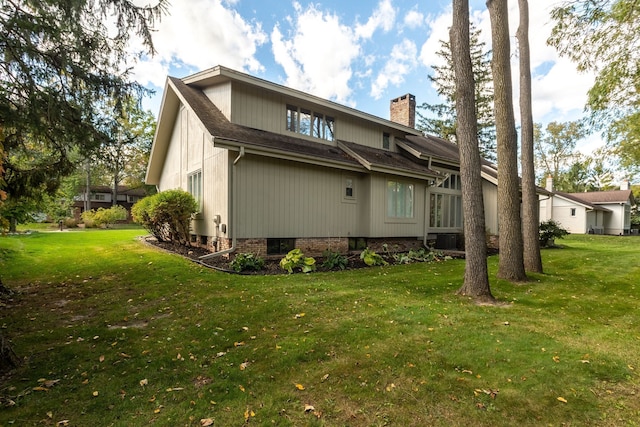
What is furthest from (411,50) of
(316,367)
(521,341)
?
(316,367)

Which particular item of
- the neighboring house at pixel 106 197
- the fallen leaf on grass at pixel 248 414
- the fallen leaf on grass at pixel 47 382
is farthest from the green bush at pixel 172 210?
the neighboring house at pixel 106 197

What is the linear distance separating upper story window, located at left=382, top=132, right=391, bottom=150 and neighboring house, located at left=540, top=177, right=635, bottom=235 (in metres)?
21.4

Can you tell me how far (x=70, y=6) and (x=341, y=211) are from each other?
8525 millimetres

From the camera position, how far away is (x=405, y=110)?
17609 millimetres

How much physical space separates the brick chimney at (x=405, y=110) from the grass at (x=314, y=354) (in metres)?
12.4

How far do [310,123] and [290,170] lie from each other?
288 centimetres

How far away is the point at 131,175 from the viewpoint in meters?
34.7

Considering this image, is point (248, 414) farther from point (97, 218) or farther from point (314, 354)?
point (97, 218)

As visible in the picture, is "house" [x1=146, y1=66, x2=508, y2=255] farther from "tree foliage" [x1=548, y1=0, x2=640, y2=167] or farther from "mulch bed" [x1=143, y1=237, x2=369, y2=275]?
"tree foliage" [x1=548, y1=0, x2=640, y2=167]

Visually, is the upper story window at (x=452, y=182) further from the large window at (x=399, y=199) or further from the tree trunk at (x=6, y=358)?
the tree trunk at (x=6, y=358)

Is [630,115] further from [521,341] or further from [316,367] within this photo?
[316,367]

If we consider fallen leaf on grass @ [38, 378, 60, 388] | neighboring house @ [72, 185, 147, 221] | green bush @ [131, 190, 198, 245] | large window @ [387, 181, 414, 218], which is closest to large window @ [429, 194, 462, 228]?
large window @ [387, 181, 414, 218]

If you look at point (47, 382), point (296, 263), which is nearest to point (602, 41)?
point (296, 263)

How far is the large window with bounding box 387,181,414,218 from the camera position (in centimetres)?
1226
